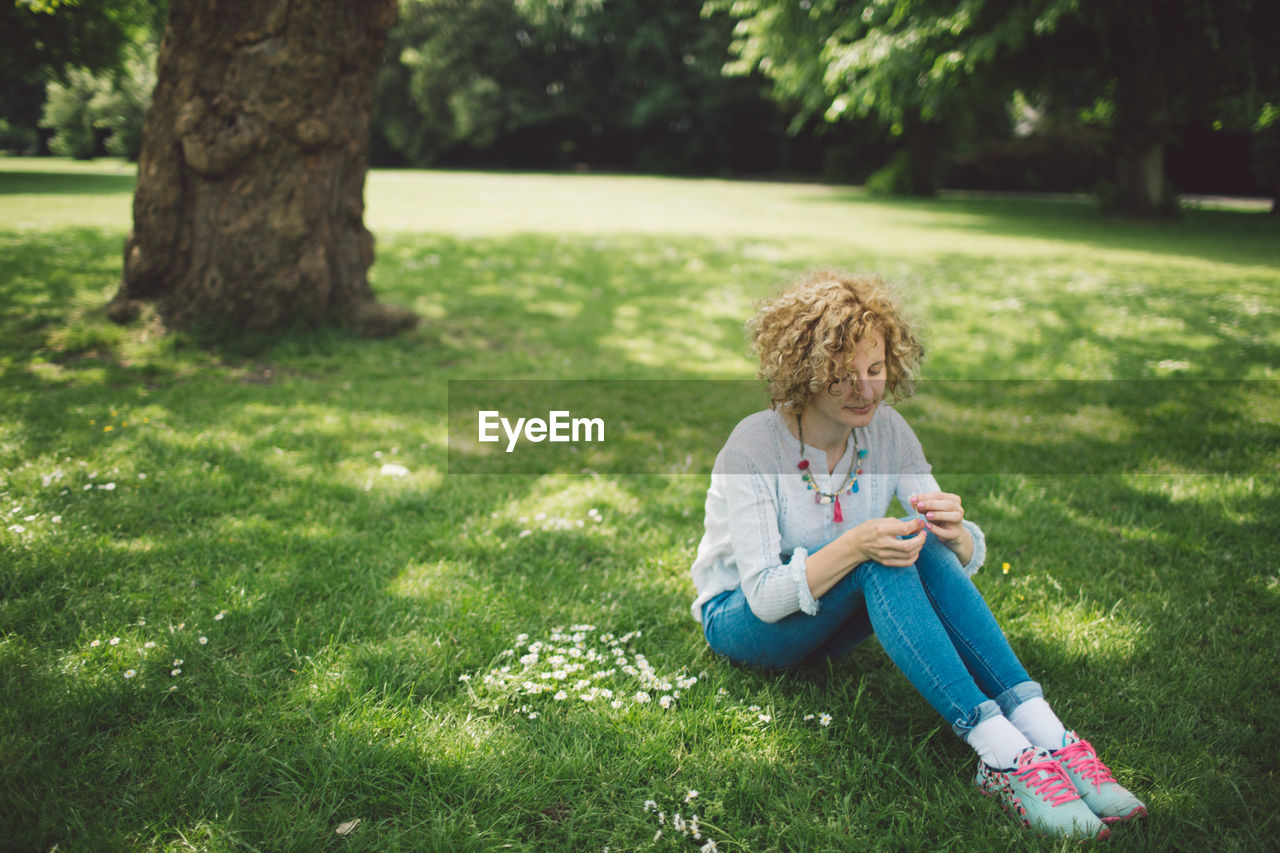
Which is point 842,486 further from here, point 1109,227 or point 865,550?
point 1109,227

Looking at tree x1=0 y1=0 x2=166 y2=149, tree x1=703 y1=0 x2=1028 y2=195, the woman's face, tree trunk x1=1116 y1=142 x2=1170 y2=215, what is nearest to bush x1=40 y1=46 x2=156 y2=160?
tree x1=0 y1=0 x2=166 y2=149

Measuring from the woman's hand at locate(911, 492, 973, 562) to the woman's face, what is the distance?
1.04 feet

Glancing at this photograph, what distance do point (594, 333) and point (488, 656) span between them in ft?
17.4

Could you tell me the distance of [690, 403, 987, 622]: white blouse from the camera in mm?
2391

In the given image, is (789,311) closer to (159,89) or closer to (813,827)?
(813,827)

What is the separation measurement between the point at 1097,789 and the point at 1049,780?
0.54 feet

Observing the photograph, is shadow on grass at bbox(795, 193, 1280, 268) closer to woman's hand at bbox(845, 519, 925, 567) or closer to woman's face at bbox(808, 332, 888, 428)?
woman's face at bbox(808, 332, 888, 428)

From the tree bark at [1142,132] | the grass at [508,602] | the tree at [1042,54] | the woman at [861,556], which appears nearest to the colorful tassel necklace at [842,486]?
the woman at [861,556]

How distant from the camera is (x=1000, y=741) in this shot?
2.14 metres

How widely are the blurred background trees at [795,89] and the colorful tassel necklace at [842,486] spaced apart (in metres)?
6.01

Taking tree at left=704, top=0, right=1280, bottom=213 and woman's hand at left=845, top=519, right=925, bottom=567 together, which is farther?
tree at left=704, top=0, right=1280, bottom=213

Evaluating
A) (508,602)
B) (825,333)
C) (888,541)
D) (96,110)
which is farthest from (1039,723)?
(96,110)

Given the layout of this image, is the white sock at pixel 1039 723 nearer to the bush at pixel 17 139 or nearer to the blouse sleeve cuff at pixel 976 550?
the blouse sleeve cuff at pixel 976 550

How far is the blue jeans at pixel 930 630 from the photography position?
2199 millimetres
